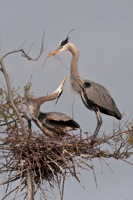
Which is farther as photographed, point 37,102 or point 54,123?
point 37,102

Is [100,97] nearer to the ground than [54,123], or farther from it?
farther from it

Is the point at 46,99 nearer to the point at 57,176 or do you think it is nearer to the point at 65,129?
the point at 65,129

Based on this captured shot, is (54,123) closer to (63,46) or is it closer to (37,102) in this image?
(37,102)

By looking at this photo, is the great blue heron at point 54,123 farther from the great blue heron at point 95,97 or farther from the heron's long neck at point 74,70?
the heron's long neck at point 74,70

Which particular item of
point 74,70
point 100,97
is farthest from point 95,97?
point 74,70

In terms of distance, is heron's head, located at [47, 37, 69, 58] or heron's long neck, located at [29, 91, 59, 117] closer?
heron's long neck, located at [29, 91, 59, 117]

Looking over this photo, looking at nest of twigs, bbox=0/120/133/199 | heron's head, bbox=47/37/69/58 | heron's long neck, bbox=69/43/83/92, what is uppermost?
heron's head, bbox=47/37/69/58

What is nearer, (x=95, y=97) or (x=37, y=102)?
(x=37, y=102)

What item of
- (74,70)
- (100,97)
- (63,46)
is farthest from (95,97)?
(63,46)

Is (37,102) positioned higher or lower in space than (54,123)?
higher

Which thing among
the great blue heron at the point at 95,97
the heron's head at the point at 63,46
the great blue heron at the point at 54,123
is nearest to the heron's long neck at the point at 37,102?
the great blue heron at the point at 54,123

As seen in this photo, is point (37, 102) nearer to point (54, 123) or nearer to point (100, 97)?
point (54, 123)

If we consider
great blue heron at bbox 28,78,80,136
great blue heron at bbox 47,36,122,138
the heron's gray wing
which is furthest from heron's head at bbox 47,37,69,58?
great blue heron at bbox 28,78,80,136

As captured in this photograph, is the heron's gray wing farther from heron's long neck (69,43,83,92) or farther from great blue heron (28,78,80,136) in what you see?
great blue heron (28,78,80,136)
